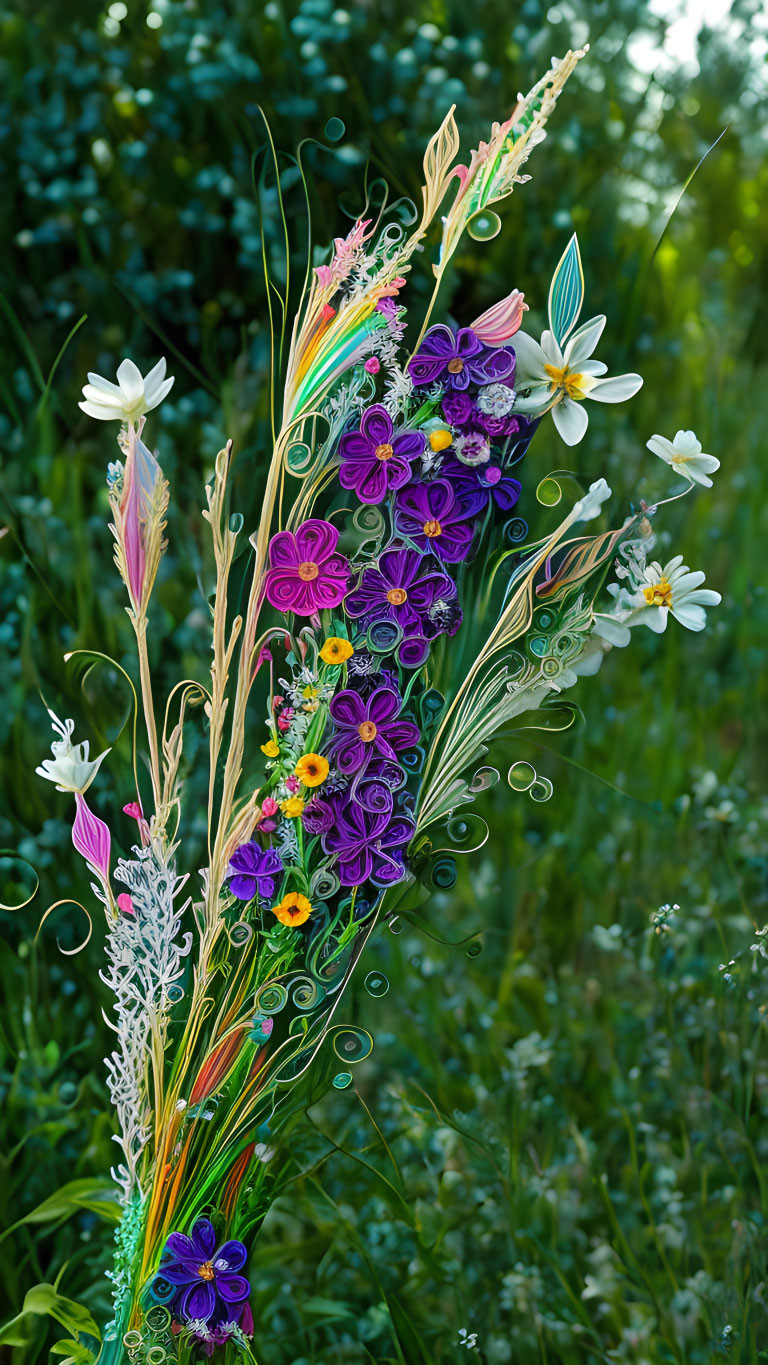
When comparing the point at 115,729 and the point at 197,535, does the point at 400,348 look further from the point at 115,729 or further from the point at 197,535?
the point at 115,729

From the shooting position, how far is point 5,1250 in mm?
1362

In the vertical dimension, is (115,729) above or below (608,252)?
below

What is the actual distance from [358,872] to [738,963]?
63 centimetres

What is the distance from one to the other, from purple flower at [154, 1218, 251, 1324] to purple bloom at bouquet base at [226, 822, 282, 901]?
0.40 m

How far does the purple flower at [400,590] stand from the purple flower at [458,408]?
160 millimetres

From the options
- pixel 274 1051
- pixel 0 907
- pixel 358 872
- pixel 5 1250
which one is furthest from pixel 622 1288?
pixel 0 907

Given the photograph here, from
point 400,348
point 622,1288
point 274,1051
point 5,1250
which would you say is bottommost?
point 5,1250

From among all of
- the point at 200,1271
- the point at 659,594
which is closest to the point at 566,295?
the point at 659,594

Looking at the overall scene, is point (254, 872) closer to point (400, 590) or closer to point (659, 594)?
point (400, 590)

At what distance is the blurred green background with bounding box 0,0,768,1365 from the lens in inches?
52.7

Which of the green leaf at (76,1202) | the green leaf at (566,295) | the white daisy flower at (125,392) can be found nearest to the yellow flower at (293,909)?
the green leaf at (76,1202)

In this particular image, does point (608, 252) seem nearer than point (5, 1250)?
Result: No

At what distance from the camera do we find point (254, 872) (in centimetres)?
118

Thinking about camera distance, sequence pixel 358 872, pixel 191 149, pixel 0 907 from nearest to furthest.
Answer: pixel 358 872
pixel 0 907
pixel 191 149
